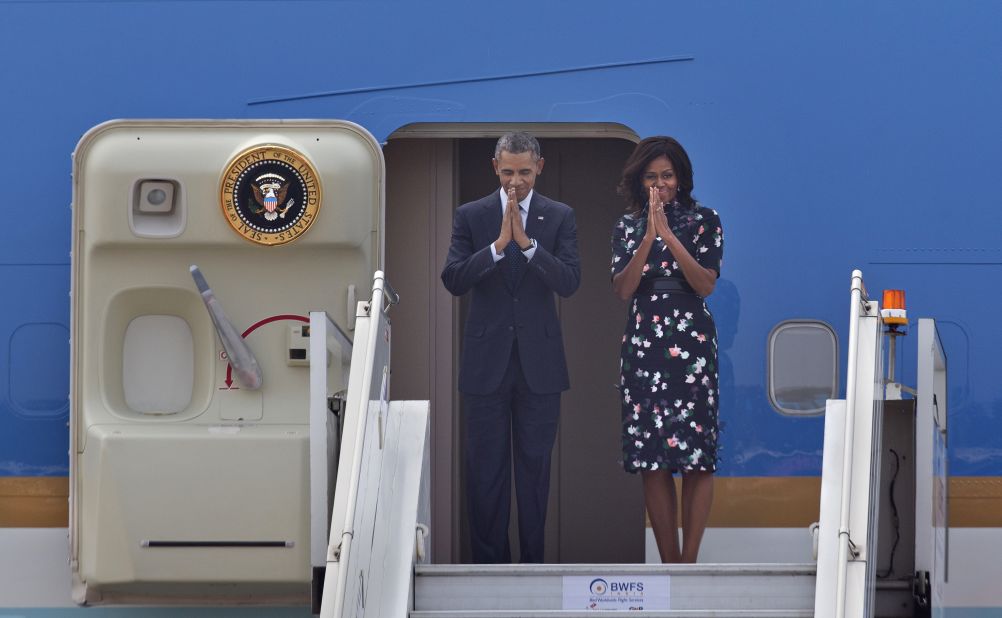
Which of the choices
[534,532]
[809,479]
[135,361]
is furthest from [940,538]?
[135,361]

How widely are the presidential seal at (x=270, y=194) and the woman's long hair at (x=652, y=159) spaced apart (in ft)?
4.05

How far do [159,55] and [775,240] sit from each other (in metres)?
2.54

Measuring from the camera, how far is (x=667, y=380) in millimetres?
5691

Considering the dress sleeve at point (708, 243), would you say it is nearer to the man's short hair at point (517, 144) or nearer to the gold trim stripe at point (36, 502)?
the man's short hair at point (517, 144)

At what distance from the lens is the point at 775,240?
5867 mm

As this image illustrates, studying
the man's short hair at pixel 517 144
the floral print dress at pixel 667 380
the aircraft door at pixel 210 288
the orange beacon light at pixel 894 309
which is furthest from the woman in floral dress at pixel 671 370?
the aircraft door at pixel 210 288

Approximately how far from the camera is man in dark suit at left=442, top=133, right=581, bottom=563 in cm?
577

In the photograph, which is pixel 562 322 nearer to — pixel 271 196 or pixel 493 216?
pixel 493 216

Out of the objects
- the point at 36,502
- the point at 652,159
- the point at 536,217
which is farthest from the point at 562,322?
the point at 36,502

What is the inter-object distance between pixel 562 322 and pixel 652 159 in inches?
58.0

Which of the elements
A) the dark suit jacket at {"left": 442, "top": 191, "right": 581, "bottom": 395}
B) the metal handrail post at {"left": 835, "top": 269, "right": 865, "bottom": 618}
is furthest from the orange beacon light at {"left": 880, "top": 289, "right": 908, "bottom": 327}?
the dark suit jacket at {"left": 442, "top": 191, "right": 581, "bottom": 395}

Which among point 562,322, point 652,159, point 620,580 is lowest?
point 620,580

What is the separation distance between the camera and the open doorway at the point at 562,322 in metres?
6.58

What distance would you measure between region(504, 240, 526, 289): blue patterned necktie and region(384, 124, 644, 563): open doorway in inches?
19.2
